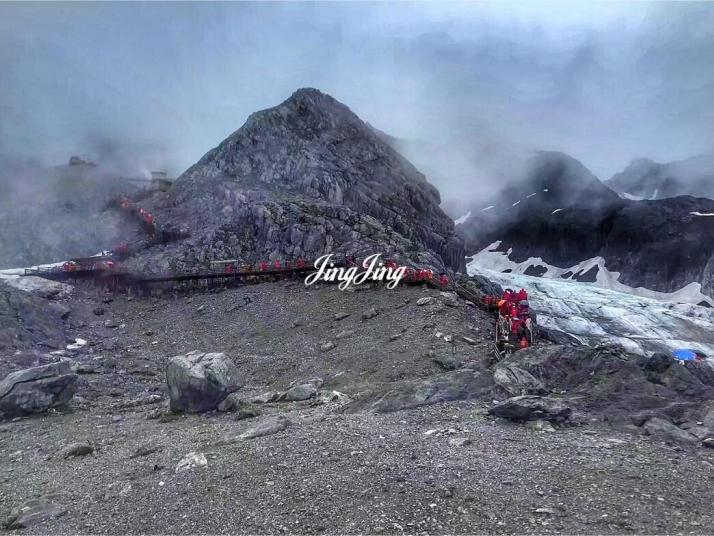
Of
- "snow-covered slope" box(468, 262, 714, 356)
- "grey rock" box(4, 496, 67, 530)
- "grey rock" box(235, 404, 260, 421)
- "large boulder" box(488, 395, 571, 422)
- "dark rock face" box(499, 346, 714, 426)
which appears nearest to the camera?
"grey rock" box(4, 496, 67, 530)

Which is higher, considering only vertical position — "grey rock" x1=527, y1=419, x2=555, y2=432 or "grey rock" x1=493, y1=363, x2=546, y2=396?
"grey rock" x1=493, y1=363, x2=546, y2=396

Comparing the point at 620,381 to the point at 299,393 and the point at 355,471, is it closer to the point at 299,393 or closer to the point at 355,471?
the point at 355,471

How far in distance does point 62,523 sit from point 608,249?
17365 centimetres

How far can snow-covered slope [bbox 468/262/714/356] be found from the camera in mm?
80062

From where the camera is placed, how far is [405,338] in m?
24.4

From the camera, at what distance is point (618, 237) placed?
527ft

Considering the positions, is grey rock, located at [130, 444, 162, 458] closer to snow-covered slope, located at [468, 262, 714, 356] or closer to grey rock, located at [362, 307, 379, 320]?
grey rock, located at [362, 307, 379, 320]

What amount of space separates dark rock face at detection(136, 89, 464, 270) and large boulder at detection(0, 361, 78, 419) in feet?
99.6

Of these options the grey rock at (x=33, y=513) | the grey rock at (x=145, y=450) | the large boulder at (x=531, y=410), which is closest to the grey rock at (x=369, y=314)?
the large boulder at (x=531, y=410)

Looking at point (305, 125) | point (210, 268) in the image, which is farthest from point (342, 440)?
point (305, 125)

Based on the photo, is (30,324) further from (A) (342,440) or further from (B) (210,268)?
(A) (342,440)

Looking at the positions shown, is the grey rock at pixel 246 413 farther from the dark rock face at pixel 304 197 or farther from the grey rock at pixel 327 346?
the dark rock face at pixel 304 197

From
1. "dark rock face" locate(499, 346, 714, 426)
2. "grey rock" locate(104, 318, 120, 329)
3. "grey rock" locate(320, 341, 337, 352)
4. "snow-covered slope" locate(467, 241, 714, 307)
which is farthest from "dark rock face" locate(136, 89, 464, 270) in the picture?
"snow-covered slope" locate(467, 241, 714, 307)

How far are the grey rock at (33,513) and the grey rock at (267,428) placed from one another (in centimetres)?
462
